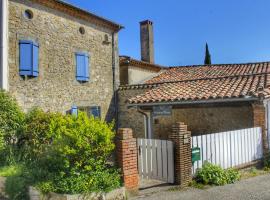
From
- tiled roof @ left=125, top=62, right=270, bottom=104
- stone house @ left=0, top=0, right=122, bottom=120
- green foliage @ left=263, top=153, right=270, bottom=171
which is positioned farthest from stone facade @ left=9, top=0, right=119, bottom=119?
green foliage @ left=263, top=153, right=270, bottom=171

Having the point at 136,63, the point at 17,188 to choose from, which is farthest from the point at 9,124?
the point at 136,63

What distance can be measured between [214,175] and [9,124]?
694cm

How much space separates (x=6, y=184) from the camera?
286 inches

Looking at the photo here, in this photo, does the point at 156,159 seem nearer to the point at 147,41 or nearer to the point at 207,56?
the point at 147,41

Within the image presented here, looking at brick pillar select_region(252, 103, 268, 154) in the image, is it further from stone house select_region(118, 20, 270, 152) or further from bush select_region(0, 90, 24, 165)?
bush select_region(0, 90, 24, 165)

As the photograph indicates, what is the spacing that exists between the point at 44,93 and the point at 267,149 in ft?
30.5

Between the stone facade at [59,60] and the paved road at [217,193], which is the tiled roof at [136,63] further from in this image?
the paved road at [217,193]

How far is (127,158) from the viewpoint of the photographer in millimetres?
7020

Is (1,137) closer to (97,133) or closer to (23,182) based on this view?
(23,182)

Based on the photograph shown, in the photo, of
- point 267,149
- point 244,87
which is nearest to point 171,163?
point 267,149

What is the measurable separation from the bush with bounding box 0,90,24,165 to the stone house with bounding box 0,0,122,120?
58.4 inches

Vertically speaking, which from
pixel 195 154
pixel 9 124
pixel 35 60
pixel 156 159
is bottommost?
pixel 156 159

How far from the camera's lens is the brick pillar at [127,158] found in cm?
695

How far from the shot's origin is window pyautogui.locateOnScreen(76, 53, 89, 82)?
619 inches
